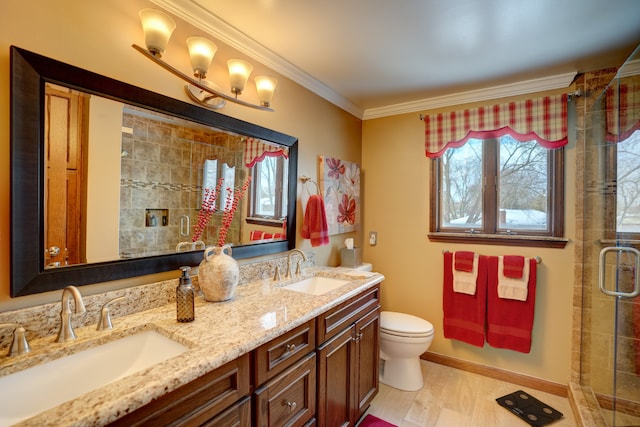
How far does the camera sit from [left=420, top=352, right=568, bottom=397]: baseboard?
2.28m

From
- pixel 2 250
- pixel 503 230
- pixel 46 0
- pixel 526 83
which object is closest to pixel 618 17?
pixel 526 83

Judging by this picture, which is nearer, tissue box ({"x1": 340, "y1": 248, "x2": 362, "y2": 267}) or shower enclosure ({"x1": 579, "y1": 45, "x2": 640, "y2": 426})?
shower enclosure ({"x1": 579, "y1": 45, "x2": 640, "y2": 426})

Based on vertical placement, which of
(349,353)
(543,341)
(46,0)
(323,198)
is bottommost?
(543,341)

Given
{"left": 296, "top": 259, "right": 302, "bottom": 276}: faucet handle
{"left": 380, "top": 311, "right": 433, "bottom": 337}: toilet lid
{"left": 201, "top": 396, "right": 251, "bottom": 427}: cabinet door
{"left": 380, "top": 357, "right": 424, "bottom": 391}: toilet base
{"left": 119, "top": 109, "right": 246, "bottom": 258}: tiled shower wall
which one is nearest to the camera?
{"left": 201, "top": 396, "right": 251, "bottom": 427}: cabinet door

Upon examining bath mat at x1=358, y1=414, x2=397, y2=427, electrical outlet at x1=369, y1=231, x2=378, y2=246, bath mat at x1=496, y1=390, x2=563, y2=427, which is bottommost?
bath mat at x1=358, y1=414, x2=397, y2=427

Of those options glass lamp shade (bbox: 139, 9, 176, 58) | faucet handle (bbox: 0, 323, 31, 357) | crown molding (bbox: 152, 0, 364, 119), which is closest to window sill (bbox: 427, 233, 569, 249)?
crown molding (bbox: 152, 0, 364, 119)

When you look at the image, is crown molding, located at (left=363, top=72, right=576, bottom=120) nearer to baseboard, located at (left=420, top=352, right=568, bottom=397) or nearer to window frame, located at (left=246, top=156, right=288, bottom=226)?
window frame, located at (left=246, top=156, right=288, bottom=226)

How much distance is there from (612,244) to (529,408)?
1231 mm

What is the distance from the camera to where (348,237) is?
2939 millimetres

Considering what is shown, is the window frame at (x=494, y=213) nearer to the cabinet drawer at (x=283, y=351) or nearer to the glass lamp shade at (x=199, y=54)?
the cabinet drawer at (x=283, y=351)

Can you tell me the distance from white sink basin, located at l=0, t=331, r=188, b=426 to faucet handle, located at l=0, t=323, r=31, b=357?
71 millimetres

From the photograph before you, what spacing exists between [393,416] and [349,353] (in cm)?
70

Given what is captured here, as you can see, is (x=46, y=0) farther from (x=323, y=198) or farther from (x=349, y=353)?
(x=349, y=353)

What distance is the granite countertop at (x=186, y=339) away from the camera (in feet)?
2.29
